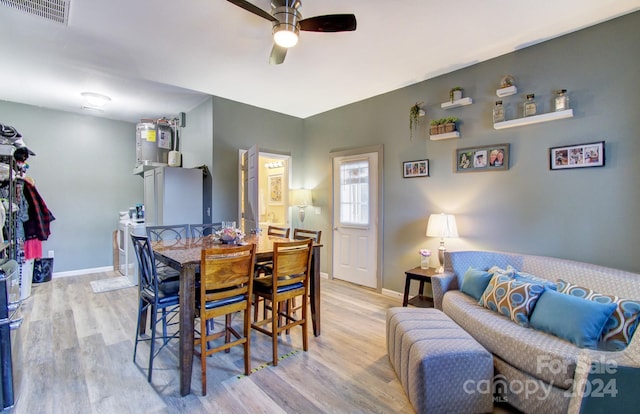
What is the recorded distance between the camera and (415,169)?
3840mm

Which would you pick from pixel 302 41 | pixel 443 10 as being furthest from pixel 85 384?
pixel 443 10

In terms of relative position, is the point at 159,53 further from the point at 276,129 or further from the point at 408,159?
the point at 408,159

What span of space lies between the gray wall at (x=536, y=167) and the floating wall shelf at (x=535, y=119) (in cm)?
7

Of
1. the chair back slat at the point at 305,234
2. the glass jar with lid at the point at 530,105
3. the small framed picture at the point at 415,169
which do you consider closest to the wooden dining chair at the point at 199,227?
the chair back slat at the point at 305,234

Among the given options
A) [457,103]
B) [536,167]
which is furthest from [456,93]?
[536,167]

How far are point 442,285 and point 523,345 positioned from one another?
1.05m

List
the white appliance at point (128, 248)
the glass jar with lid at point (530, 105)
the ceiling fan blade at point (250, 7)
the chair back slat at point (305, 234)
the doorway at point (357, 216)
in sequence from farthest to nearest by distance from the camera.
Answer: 1. the white appliance at point (128, 248)
2. the doorway at point (357, 216)
3. the chair back slat at point (305, 234)
4. the glass jar with lid at point (530, 105)
5. the ceiling fan blade at point (250, 7)

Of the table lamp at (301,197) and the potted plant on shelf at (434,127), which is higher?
the potted plant on shelf at (434,127)

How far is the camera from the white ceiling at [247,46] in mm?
2336

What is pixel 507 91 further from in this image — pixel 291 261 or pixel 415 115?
pixel 291 261

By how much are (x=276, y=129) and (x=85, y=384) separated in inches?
162

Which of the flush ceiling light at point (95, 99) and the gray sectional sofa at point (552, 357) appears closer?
the gray sectional sofa at point (552, 357)

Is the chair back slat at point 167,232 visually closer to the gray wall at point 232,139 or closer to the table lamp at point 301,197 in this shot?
the gray wall at point 232,139

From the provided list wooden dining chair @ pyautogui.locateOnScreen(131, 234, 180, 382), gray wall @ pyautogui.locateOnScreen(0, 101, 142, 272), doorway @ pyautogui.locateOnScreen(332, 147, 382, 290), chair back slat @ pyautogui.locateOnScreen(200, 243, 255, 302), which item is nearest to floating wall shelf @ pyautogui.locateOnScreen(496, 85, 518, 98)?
doorway @ pyautogui.locateOnScreen(332, 147, 382, 290)
